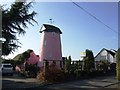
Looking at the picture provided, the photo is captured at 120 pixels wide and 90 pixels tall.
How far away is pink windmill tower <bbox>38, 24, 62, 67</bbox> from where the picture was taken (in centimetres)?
4903

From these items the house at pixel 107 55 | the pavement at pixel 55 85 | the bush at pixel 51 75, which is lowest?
the pavement at pixel 55 85

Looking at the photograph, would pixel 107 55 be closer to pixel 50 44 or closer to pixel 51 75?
pixel 50 44

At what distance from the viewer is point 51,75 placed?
25000 mm

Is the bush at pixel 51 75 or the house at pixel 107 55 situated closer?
the bush at pixel 51 75

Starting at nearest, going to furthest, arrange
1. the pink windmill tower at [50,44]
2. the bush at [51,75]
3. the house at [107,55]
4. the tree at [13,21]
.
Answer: the tree at [13,21] < the bush at [51,75] < the pink windmill tower at [50,44] < the house at [107,55]

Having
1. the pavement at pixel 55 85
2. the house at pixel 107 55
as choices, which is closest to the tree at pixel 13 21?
the pavement at pixel 55 85

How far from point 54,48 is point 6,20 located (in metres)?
30.7

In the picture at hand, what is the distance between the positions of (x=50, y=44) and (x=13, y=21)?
98.8 ft

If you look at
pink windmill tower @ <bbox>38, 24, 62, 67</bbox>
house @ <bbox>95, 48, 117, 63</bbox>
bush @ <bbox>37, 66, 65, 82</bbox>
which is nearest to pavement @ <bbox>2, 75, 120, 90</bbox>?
bush @ <bbox>37, 66, 65, 82</bbox>

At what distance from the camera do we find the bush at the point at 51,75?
81.9ft

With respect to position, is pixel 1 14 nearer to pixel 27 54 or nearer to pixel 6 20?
pixel 6 20

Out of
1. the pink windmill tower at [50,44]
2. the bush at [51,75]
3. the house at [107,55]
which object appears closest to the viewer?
the bush at [51,75]

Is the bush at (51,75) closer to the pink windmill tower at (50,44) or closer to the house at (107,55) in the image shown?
the pink windmill tower at (50,44)

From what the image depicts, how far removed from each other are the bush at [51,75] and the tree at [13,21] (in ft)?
16.4
